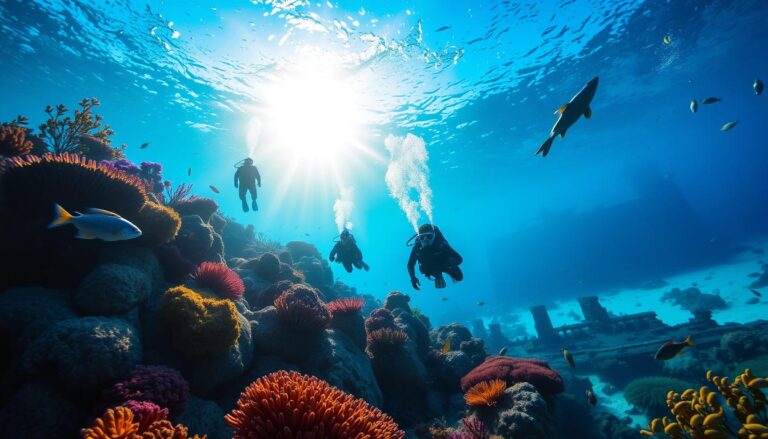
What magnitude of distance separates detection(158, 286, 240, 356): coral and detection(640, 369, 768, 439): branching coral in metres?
4.75

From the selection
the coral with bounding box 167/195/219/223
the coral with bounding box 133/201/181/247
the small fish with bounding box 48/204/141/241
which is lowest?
the small fish with bounding box 48/204/141/241

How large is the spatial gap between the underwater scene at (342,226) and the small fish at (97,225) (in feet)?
0.10

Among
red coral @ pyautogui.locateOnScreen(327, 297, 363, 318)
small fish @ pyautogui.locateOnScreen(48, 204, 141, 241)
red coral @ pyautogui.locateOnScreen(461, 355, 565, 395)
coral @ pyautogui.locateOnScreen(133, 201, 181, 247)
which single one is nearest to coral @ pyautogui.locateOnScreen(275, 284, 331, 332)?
red coral @ pyautogui.locateOnScreen(327, 297, 363, 318)

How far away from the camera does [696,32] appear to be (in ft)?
66.8

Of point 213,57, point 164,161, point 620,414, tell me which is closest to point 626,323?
point 620,414

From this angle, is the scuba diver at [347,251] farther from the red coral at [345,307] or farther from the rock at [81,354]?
the rock at [81,354]

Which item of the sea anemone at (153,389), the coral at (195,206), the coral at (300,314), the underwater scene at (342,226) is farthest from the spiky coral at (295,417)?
the coral at (195,206)

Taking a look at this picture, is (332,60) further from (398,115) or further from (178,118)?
(178,118)

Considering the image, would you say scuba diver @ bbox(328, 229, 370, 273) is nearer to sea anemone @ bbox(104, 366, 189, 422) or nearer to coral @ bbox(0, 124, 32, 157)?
sea anemone @ bbox(104, 366, 189, 422)

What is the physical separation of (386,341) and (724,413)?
18.7 ft

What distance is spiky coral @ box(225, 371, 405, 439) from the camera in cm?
216

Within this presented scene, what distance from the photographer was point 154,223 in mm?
5340

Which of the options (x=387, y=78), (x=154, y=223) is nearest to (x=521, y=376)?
(x=154, y=223)

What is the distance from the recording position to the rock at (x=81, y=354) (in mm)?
2990
